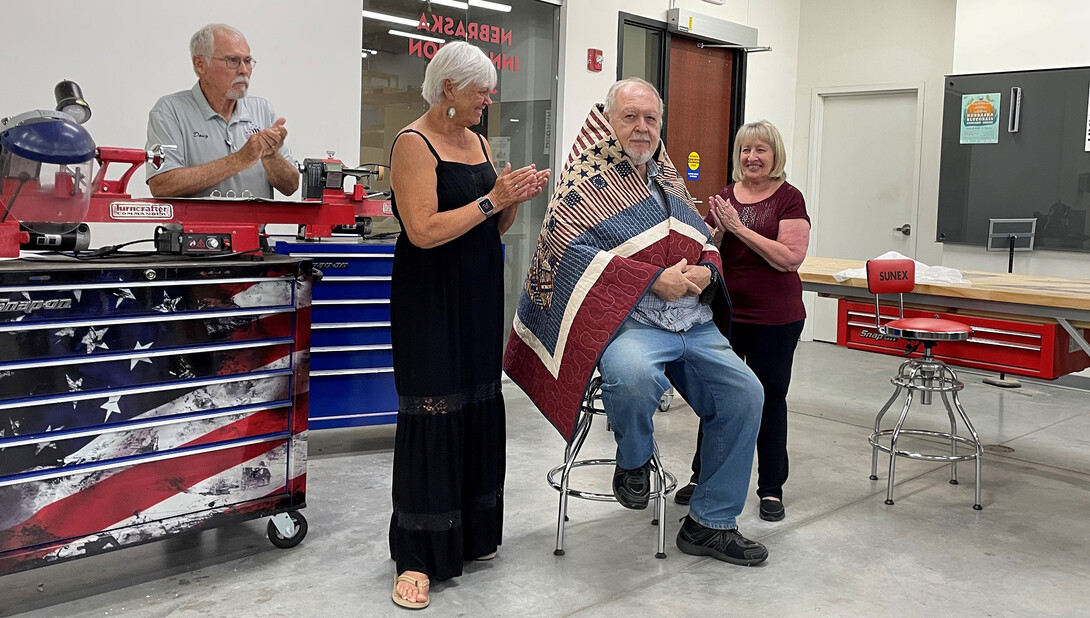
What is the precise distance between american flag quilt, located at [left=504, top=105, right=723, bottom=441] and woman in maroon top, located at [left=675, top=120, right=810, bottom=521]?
0.34 meters

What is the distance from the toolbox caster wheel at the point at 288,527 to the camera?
10.4 feet

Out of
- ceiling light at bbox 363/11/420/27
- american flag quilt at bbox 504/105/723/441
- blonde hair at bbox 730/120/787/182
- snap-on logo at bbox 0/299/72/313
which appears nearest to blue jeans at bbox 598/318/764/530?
american flag quilt at bbox 504/105/723/441

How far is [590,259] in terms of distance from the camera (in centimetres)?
305

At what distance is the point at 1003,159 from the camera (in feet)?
22.5

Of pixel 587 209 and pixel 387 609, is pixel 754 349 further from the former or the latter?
pixel 387 609

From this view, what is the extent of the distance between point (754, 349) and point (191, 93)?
2.40 metres

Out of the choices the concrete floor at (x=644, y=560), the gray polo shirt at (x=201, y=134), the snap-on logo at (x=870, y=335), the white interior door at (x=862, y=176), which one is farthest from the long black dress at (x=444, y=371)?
the white interior door at (x=862, y=176)

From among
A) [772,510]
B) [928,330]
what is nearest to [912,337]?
[928,330]

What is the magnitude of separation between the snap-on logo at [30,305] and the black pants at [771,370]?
2.17m

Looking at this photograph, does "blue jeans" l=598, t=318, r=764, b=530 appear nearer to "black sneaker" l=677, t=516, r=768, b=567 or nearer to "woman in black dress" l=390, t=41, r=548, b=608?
"black sneaker" l=677, t=516, r=768, b=567

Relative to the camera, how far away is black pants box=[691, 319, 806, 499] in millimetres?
3537

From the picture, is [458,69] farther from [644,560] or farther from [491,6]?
[491,6]

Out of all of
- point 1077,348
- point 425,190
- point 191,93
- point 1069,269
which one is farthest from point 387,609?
point 1069,269

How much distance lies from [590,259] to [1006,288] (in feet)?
6.19
